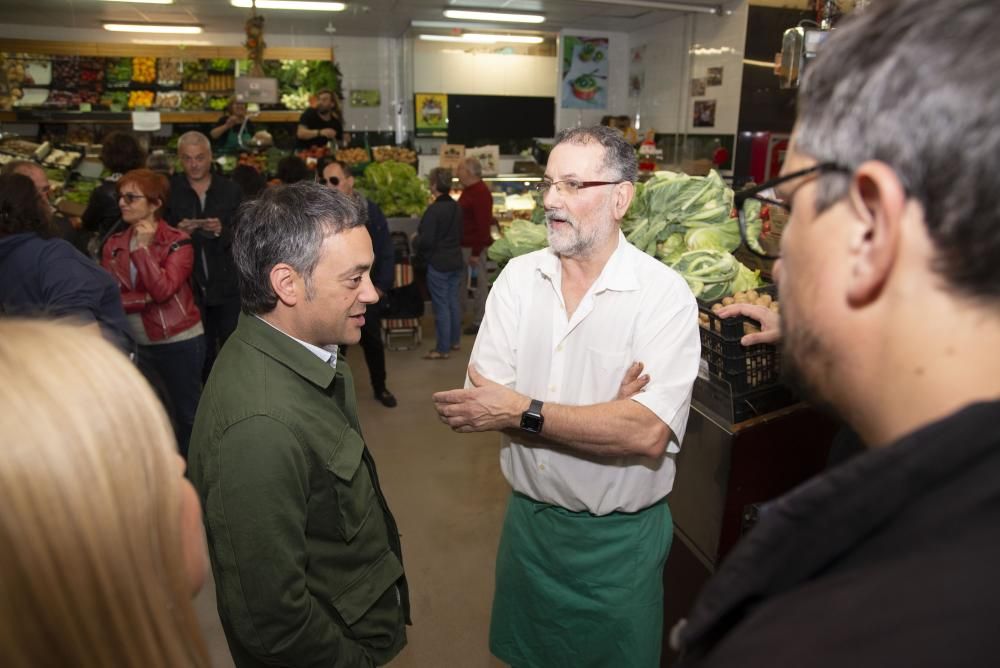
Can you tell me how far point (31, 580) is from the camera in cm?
61

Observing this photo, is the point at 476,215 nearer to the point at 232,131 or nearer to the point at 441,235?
the point at 441,235

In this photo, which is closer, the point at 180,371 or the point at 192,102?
the point at 180,371

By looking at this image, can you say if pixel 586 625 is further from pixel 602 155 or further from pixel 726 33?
pixel 726 33

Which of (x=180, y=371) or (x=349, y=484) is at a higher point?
(x=349, y=484)

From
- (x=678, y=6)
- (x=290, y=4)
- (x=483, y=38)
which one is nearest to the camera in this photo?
(x=290, y=4)

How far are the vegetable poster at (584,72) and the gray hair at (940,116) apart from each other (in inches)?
408

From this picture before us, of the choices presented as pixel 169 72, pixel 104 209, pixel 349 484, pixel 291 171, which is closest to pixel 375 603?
pixel 349 484

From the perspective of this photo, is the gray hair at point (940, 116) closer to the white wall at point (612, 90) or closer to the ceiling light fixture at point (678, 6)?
the ceiling light fixture at point (678, 6)

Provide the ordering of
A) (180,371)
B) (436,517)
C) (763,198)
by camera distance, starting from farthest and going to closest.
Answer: (180,371), (436,517), (763,198)

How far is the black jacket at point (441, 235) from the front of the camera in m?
6.18

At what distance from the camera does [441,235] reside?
624cm

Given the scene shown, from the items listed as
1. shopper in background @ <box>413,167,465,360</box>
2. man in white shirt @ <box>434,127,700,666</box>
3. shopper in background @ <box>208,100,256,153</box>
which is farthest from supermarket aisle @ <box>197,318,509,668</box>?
shopper in background @ <box>208,100,256,153</box>

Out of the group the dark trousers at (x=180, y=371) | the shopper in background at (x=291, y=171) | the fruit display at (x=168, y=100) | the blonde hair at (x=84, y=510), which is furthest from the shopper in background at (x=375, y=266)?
the fruit display at (x=168, y=100)

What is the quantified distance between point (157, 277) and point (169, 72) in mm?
7049
